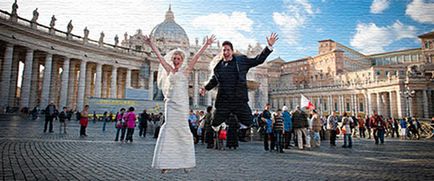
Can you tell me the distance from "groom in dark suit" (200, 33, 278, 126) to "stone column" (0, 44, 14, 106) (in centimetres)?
2433

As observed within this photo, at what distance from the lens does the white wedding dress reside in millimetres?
3521

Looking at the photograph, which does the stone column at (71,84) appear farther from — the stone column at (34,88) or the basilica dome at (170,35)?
the basilica dome at (170,35)

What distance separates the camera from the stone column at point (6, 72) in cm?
2136

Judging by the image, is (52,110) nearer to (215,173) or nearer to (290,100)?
(215,173)

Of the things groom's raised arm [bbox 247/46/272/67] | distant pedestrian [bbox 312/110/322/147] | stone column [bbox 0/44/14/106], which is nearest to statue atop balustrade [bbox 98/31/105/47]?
stone column [bbox 0/44/14/106]

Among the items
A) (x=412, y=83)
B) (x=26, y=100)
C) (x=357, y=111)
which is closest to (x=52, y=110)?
(x=26, y=100)

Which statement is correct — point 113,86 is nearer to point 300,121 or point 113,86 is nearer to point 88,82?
point 88,82

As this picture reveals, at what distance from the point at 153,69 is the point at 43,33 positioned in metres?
18.9

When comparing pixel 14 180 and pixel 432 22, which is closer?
pixel 14 180

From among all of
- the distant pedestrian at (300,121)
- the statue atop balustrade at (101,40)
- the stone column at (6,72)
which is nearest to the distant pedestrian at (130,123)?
the distant pedestrian at (300,121)

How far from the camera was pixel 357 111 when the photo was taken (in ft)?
158

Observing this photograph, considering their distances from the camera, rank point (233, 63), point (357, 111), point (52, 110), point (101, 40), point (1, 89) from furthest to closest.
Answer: point (357, 111) → point (101, 40) → point (1, 89) → point (52, 110) → point (233, 63)

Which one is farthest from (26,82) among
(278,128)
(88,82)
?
(278,128)

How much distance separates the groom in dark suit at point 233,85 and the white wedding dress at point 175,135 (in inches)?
18.6
